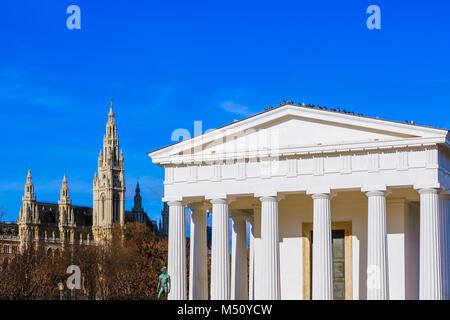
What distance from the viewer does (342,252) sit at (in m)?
44.5

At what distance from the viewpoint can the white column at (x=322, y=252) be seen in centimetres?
4016

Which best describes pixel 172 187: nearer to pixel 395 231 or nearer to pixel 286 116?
pixel 286 116

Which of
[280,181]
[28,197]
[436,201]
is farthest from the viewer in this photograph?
[28,197]

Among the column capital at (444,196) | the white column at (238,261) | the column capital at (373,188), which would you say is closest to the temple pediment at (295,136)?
the column capital at (373,188)

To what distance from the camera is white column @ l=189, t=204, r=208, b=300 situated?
151 ft

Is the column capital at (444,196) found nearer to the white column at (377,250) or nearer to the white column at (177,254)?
the white column at (377,250)

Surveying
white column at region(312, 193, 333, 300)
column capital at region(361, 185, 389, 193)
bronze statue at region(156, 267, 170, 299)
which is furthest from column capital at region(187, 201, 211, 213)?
column capital at region(361, 185, 389, 193)

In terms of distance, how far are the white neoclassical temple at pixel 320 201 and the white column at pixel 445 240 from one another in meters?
0.06

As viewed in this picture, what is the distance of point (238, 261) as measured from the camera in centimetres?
5038

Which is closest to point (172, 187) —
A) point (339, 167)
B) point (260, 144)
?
point (260, 144)

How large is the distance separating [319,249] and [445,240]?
6639mm

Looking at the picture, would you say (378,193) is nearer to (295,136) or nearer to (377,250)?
(377,250)

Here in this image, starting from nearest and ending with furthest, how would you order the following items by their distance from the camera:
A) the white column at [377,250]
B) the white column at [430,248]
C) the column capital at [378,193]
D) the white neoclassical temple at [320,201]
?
the white column at [430,248], the white column at [377,250], the white neoclassical temple at [320,201], the column capital at [378,193]

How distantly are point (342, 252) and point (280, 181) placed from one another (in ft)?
19.2
